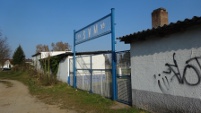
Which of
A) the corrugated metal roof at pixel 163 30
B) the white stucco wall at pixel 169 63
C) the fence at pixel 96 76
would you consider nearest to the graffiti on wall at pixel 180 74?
the white stucco wall at pixel 169 63

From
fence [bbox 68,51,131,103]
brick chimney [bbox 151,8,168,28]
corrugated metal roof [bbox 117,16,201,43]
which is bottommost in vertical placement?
fence [bbox 68,51,131,103]

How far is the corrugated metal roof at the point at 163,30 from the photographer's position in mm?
5469

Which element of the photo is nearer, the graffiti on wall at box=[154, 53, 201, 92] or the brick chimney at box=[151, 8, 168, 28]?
the graffiti on wall at box=[154, 53, 201, 92]

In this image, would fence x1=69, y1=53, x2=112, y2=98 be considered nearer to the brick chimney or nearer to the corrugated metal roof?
the corrugated metal roof

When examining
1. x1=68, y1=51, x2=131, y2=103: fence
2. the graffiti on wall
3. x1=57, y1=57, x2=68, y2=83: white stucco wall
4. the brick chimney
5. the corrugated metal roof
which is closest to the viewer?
the corrugated metal roof

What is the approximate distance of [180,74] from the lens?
614 centimetres

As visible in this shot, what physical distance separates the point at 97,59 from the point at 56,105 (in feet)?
19.4

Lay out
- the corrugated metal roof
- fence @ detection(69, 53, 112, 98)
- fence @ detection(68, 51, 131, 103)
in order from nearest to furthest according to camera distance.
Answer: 1. the corrugated metal roof
2. fence @ detection(68, 51, 131, 103)
3. fence @ detection(69, 53, 112, 98)

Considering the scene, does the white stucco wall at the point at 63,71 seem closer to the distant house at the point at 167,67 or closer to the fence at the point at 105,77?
the fence at the point at 105,77

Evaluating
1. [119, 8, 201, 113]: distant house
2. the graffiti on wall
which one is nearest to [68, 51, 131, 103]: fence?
[119, 8, 201, 113]: distant house

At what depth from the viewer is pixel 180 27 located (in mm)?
5902

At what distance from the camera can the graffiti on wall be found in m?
5.64

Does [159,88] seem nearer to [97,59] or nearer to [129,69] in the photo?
[129,69]

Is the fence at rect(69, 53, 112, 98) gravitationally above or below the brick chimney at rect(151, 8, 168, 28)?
below
